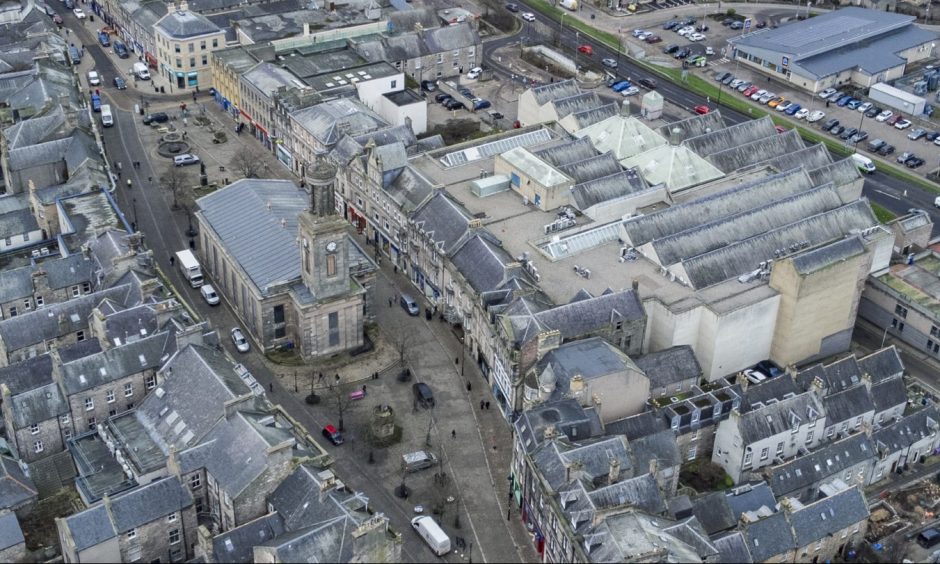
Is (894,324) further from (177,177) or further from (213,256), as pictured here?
(177,177)

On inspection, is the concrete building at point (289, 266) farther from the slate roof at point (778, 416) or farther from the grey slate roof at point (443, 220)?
the slate roof at point (778, 416)

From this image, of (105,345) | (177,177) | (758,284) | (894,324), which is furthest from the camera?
(177,177)

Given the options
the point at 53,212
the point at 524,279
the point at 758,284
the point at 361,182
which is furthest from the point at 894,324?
the point at 53,212

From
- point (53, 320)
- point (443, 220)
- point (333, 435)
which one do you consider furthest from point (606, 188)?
point (53, 320)

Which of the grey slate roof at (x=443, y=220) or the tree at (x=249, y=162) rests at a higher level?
the grey slate roof at (x=443, y=220)

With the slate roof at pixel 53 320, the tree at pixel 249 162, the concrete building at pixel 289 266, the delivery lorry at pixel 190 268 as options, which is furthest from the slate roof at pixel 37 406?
the tree at pixel 249 162

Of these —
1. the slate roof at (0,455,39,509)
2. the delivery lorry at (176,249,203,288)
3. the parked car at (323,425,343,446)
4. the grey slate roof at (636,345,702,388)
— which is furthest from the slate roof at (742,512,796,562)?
the delivery lorry at (176,249,203,288)
